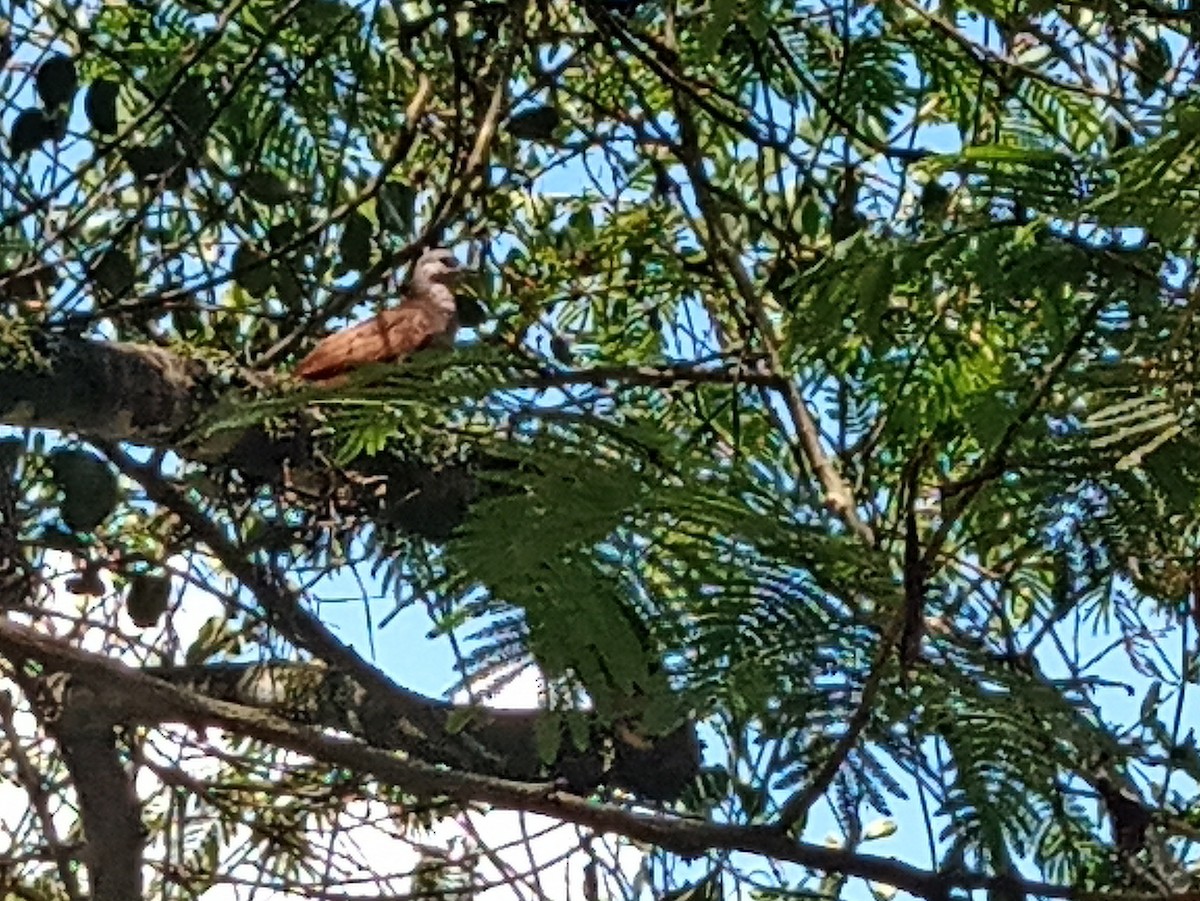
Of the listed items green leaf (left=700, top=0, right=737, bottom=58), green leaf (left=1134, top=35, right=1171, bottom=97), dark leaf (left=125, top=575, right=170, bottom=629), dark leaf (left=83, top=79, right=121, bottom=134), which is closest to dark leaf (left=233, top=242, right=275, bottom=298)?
dark leaf (left=83, top=79, right=121, bottom=134)

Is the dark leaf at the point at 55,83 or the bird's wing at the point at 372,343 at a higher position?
the dark leaf at the point at 55,83

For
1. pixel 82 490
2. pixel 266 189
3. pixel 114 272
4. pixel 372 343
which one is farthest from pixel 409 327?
pixel 82 490

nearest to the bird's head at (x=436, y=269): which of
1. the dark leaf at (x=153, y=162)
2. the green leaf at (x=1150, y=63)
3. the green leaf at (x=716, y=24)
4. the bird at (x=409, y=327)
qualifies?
the bird at (x=409, y=327)

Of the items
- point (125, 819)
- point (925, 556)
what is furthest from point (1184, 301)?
point (125, 819)

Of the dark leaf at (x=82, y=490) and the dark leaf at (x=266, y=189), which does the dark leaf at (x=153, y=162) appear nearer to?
the dark leaf at (x=266, y=189)

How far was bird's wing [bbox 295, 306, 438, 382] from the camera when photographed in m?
1.47

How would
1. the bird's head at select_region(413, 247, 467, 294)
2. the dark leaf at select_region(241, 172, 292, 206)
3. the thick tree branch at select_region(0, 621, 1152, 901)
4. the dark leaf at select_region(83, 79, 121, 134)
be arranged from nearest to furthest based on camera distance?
1. the thick tree branch at select_region(0, 621, 1152, 901)
2. the dark leaf at select_region(83, 79, 121, 134)
3. the dark leaf at select_region(241, 172, 292, 206)
4. the bird's head at select_region(413, 247, 467, 294)

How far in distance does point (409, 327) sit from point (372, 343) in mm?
59

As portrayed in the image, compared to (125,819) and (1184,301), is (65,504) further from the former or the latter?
(1184,301)

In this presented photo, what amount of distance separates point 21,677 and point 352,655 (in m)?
0.27

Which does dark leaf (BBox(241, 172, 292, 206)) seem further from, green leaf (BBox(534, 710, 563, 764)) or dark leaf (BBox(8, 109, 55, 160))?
green leaf (BBox(534, 710, 563, 764))

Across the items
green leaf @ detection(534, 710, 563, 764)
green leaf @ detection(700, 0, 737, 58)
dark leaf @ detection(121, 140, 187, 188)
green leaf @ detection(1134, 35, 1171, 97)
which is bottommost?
green leaf @ detection(534, 710, 563, 764)

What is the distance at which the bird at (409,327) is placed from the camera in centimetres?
154

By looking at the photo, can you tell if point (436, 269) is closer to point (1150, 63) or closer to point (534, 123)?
point (534, 123)
